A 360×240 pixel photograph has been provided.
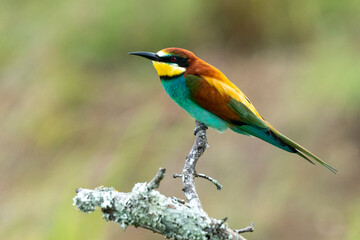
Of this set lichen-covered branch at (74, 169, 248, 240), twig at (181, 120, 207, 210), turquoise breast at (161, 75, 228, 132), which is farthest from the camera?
turquoise breast at (161, 75, 228, 132)

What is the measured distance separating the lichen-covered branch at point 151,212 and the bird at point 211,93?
83cm

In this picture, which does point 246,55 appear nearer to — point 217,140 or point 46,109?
point 217,140

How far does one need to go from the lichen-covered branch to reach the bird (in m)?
0.83

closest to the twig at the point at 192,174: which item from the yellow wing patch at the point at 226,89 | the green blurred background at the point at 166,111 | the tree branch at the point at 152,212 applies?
the tree branch at the point at 152,212

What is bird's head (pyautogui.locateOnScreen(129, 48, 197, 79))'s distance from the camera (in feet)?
7.79

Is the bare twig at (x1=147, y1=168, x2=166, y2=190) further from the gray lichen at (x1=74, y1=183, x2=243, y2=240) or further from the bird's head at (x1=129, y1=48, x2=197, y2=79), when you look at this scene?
the bird's head at (x1=129, y1=48, x2=197, y2=79)

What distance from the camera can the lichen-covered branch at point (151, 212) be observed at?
62.7 inches

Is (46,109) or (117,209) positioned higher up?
(46,109)

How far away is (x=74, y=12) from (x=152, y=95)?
3.38ft

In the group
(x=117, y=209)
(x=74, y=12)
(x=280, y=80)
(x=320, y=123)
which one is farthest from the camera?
(x=74, y=12)

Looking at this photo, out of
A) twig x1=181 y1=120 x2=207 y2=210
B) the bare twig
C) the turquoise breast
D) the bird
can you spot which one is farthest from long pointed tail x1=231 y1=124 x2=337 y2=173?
the bare twig

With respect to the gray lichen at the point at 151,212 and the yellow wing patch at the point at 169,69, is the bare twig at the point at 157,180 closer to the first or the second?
the gray lichen at the point at 151,212

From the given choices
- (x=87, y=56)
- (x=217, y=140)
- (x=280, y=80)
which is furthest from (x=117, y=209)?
(x=87, y=56)

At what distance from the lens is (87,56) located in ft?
16.1
